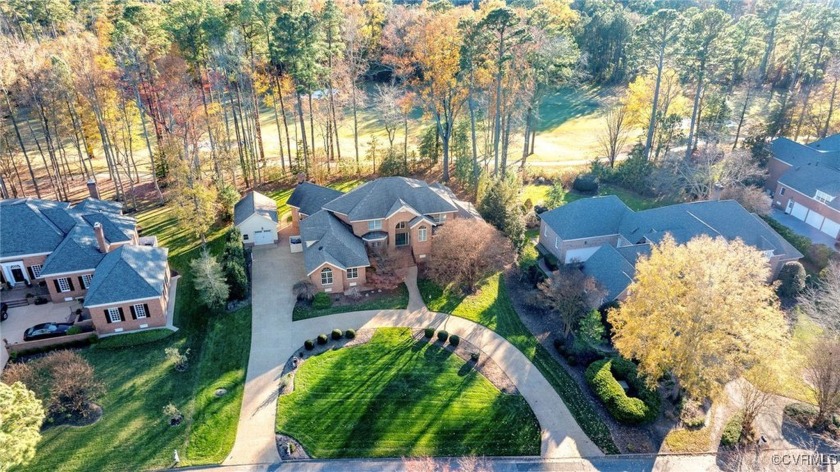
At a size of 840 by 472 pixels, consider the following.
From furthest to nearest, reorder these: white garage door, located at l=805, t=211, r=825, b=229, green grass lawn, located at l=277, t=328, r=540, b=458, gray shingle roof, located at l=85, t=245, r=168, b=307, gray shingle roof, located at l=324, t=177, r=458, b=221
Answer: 1. white garage door, located at l=805, t=211, r=825, b=229
2. gray shingle roof, located at l=324, t=177, r=458, b=221
3. gray shingle roof, located at l=85, t=245, r=168, b=307
4. green grass lawn, located at l=277, t=328, r=540, b=458

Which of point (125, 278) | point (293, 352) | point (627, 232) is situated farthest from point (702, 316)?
point (125, 278)

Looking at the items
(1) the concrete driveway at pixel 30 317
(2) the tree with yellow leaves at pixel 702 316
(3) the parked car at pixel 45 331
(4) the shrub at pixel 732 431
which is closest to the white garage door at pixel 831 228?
(2) the tree with yellow leaves at pixel 702 316

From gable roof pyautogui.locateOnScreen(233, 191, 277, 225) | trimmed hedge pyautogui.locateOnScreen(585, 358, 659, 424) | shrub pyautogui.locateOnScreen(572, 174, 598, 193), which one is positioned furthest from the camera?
shrub pyautogui.locateOnScreen(572, 174, 598, 193)

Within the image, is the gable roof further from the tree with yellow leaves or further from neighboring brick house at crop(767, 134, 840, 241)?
neighboring brick house at crop(767, 134, 840, 241)

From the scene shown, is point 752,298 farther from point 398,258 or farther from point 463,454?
point 398,258

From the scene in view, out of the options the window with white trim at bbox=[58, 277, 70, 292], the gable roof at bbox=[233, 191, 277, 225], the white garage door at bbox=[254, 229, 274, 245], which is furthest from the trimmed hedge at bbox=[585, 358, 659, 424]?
the window with white trim at bbox=[58, 277, 70, 292]

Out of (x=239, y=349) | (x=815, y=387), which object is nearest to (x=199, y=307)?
(x=239, y=349)
